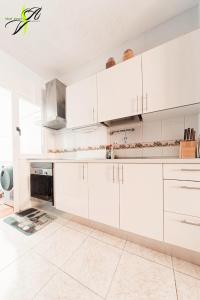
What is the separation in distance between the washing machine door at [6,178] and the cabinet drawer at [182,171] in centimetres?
228

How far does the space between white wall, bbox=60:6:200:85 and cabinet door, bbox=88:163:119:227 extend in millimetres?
1661

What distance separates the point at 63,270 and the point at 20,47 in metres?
2.68

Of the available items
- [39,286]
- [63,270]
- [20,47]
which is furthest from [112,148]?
[20,47]

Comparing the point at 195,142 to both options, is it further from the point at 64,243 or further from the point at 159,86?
the point at 64,243

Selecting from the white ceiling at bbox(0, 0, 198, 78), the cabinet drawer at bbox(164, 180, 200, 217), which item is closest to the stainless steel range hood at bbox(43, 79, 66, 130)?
the white ceiling at bbox(0, 0, 198, 78)

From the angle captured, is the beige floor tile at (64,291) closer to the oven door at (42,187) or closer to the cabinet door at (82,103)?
the oven door at (42,187)

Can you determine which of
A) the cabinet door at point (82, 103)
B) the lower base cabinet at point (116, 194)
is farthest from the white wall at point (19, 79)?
the lower base cabinet at point (116, 194)

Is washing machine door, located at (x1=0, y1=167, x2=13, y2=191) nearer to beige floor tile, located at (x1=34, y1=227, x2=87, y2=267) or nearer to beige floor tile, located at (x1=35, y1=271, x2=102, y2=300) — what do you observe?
beige floor tile, located at (x1=34, y1=227, x2=87, y2=267)

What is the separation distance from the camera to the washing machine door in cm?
213

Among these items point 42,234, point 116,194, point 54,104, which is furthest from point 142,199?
point 54,104

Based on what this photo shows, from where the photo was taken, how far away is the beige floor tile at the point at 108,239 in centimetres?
127

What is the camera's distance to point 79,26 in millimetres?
1606

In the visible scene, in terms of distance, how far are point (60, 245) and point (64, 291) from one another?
465 millimetres

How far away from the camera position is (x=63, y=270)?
973mm
